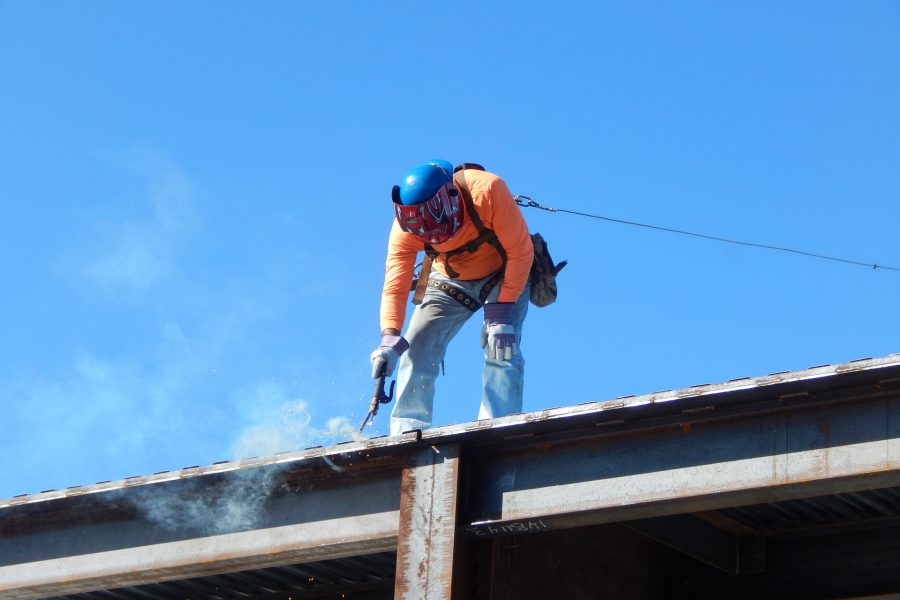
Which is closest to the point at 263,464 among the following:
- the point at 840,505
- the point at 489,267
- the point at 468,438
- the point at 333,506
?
the point at 333,506

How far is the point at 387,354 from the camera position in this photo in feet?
28.8

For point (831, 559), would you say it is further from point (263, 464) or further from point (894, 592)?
point (263, 464)

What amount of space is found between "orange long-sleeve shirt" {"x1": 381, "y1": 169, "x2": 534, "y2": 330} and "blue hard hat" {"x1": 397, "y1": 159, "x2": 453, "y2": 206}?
0.23 m

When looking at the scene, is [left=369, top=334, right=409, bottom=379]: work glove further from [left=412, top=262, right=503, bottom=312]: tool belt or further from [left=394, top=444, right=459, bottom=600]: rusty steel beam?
[left=394, top=444, right=459, bottom=600]: rusty steel beam

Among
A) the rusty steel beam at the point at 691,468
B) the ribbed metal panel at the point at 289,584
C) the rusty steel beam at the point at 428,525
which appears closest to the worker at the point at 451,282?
the ribbed metal panel at the point at 289,584

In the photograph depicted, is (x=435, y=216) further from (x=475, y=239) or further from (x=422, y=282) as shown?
(x=422, y=282)

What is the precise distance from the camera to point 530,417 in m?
6.82

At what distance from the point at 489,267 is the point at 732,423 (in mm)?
3009

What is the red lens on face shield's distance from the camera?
8.62m

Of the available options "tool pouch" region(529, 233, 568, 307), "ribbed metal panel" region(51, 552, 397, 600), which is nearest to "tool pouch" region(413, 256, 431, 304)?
"tool pouch" region(529, 233, 568, 307)

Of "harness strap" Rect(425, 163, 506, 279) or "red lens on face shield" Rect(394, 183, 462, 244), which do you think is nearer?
"red lens on face shield" Rect(394, 183, 462, 244)

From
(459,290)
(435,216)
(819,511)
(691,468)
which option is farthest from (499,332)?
(691,468)

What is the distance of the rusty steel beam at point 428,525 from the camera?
22.2 feet

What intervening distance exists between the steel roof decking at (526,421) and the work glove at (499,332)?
1769 mm
